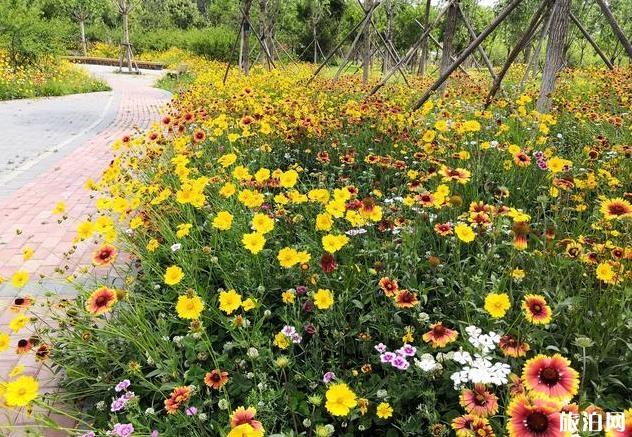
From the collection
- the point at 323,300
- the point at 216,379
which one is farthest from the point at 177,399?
the point at 323,300

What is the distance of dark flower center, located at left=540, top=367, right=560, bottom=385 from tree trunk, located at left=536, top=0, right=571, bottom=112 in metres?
4.03

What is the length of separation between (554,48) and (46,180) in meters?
5.75

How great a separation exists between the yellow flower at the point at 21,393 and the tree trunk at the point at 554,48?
183 inches

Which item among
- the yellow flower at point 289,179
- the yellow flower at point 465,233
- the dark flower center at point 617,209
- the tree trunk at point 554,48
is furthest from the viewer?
the tree trunk at point 554,48

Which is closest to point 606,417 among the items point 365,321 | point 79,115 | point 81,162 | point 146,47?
point 365,321

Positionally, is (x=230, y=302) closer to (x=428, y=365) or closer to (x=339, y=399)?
(x=339, y=399)

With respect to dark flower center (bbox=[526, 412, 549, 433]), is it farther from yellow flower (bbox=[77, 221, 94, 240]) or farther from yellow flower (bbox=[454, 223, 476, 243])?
yellow flower (bbox=[77, 221, 94, 240])

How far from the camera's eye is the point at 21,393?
4.94 ft

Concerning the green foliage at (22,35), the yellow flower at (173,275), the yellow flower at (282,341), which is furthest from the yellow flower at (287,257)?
the green foliage at (22,35)

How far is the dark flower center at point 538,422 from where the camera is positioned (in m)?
1.03

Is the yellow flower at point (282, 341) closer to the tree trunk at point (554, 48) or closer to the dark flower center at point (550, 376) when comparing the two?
the dark flower center at point (550, 376)

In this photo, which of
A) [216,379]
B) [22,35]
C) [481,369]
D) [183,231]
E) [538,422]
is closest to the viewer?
[538,422]

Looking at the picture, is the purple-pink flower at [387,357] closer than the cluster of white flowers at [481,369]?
No

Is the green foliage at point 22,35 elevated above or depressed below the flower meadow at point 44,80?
above
